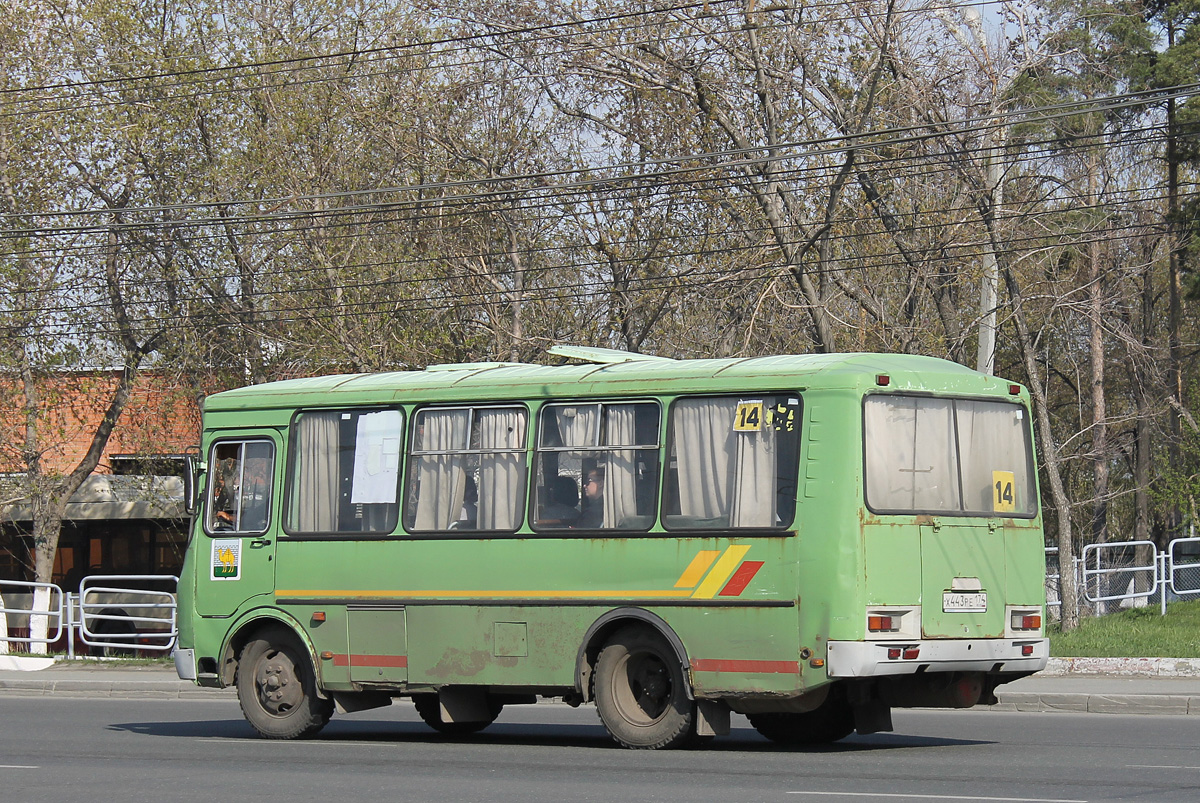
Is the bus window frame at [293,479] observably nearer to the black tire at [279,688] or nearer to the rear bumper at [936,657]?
the black tire at [279,688]

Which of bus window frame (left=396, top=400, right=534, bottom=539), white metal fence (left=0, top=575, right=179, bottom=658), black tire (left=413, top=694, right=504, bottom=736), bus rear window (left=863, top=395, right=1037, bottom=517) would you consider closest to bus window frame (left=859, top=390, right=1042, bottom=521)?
bus rear window (left=863, top=395, right=1037, bottom=517)

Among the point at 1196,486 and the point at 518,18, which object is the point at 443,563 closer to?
the point at 518,18

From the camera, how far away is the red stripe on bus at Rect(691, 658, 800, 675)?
36.8ft

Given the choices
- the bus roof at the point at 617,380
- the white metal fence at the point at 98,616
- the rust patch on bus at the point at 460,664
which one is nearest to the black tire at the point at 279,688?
the rust patch on bus at the point at 460,664

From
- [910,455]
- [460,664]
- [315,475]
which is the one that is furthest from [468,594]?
[910,455]

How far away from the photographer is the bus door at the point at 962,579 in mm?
11516

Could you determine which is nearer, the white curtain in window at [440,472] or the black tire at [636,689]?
the black tire at [636,689]

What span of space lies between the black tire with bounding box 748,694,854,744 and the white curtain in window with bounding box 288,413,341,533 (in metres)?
3.98

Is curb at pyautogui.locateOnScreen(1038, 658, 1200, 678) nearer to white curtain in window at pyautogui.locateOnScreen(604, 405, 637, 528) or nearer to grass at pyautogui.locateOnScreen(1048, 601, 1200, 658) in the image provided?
grass at pyautogui.locateOnScreen(1048, 601, 1200, 658)

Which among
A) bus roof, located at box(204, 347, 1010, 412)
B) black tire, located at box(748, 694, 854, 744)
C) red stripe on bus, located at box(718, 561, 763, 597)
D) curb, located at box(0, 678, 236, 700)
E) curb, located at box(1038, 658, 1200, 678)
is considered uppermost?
bus roof, located at box(204, 347, 1010, 412)

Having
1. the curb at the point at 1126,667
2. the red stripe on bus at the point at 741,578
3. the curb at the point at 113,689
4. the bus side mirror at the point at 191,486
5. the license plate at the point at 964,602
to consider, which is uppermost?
the bus side mirror at the point at 191,486

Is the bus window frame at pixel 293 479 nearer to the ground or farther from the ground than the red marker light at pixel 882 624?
farther from the ground

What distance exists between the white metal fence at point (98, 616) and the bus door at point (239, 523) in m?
7.97

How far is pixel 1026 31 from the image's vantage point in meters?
22.6
